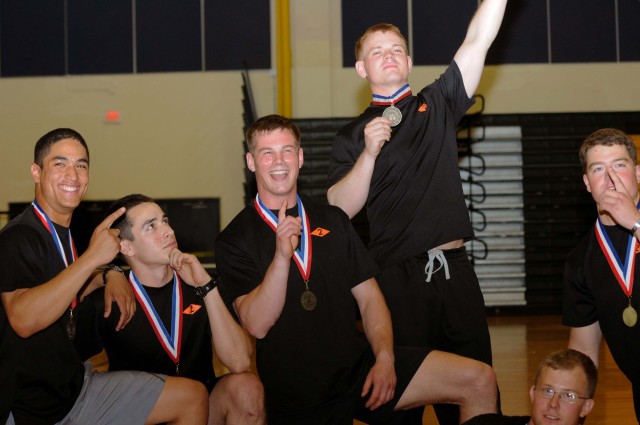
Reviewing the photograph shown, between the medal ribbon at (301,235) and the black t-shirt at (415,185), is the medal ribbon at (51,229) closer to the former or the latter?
the medal ribbon at (301,235)

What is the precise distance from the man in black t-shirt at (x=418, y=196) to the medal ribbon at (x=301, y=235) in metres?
0.21

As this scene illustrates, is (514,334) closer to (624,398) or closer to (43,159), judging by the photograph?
(624,398)

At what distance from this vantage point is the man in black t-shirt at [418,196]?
3.39 metres

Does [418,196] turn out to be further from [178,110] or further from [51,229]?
[178,110]

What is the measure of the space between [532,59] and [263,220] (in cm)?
772

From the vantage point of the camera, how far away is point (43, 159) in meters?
3.51

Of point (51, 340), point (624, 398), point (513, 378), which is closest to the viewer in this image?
point (51, 340)

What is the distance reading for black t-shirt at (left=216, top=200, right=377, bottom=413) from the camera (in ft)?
10.5

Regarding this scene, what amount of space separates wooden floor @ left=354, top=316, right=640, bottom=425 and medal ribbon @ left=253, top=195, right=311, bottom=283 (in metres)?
2.00

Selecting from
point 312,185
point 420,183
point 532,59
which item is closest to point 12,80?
point 312,185

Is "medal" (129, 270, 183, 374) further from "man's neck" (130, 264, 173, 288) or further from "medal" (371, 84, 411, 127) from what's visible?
"medal" (371, 84, 411, 127)

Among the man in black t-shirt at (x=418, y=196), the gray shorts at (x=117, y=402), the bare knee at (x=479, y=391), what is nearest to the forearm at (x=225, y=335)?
the gray shorts at (x=117, y=402)

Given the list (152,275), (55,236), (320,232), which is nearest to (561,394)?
(320,232)

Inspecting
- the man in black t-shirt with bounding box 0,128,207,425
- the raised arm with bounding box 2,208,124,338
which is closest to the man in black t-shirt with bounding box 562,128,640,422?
the man in black t-shirt with bounding box 0,128,207,425
